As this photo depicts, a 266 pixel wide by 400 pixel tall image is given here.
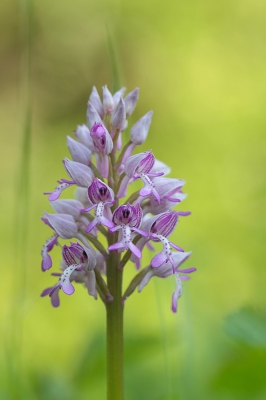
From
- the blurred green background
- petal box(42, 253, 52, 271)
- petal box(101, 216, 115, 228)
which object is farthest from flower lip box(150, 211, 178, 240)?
the blurred green background

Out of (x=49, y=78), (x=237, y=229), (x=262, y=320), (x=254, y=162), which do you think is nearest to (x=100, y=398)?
(x=262, y=320)

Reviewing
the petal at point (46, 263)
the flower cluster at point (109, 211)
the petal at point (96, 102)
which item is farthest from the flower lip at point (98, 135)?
the petal at point (46, 263)

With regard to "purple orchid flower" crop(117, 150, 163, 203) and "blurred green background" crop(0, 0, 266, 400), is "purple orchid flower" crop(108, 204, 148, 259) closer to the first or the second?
"purple orchid flower" crop(117, 150, 163, 203)

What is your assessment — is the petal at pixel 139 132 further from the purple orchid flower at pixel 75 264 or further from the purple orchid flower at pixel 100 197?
the purple orchid flower at pixel 75 264

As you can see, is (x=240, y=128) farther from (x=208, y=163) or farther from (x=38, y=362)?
(x=38, y=362)

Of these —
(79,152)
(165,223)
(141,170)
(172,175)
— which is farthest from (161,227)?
(172,175)

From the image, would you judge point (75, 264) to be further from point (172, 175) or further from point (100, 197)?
point (172, 175)
